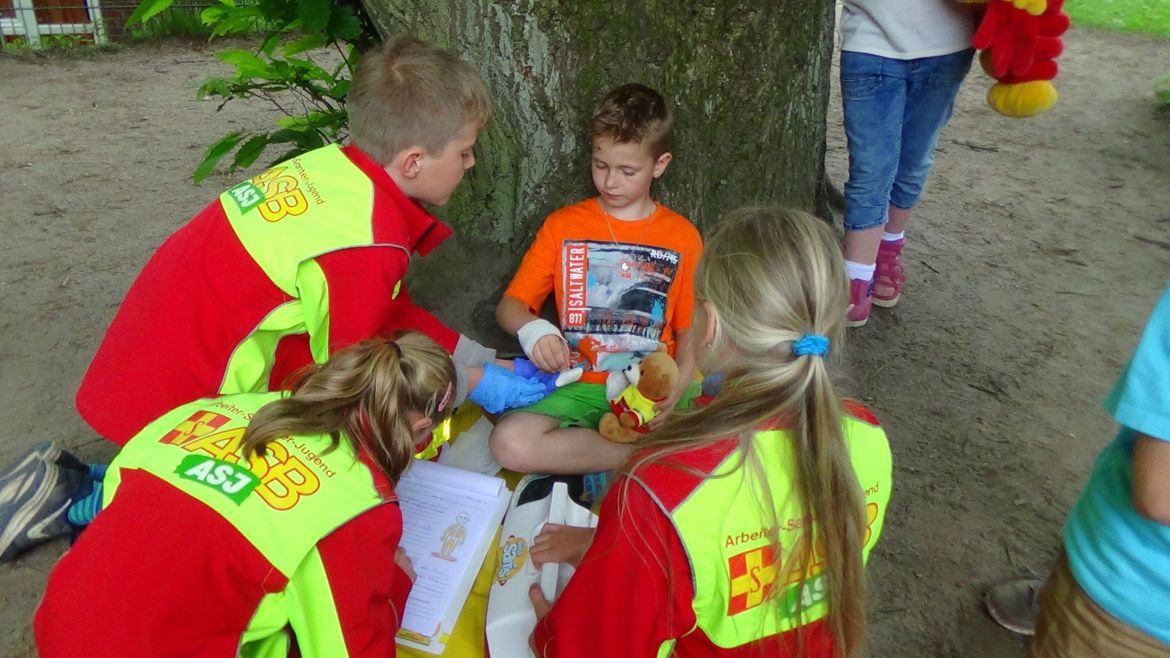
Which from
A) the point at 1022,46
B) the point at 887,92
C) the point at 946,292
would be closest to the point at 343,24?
the point at 887,92

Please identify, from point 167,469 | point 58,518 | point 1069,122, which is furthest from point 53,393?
point 1069,122

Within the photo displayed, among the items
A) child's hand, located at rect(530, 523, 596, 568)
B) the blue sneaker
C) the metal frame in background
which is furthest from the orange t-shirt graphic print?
Result: the metal frame in background

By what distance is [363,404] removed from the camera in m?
1.78

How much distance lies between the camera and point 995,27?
278 cm

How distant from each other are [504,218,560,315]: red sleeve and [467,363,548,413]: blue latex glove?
0.91 ft

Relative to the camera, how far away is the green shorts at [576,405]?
2.55m

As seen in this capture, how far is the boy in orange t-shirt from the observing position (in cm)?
258

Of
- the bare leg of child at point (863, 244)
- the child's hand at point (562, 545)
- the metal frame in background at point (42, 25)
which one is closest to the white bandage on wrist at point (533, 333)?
the child's hand at point (562, 545)

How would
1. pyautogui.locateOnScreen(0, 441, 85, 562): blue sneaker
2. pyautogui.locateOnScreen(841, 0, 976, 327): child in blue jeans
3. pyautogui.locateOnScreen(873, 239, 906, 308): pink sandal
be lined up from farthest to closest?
1. pyautogui.locateOnScreen(873, 239, 906, 308): pink sandal
2. pyautogui.locateOnScreen(841, 0, 976, 327): child in blue jeans
3. pyautogui.locateOnScreen(0, 441, 85, 562): blue sneaker

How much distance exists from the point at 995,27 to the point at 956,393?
127cm

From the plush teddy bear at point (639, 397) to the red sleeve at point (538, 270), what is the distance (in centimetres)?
43

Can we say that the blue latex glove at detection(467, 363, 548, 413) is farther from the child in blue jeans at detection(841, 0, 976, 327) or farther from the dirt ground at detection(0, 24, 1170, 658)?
the child in blue jeans at detection(841, 0, 976, 327)

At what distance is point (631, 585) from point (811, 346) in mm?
503

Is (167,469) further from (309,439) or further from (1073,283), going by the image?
(1073,283)
